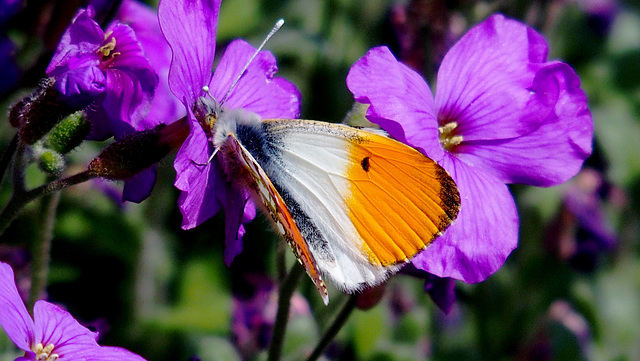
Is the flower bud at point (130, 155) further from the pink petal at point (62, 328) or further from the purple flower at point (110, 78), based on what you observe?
the pink petal at point (62, 328)

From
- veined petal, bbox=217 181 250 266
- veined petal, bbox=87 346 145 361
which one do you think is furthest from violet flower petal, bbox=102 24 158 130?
veined petal, bbox=87 346 145 361

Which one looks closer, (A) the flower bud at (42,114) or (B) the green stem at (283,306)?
(A) the flower bud at (42,114)

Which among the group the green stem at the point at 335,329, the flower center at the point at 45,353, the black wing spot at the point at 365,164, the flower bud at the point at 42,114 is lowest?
the green stem at the point at 335,329

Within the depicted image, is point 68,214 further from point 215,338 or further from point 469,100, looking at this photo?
point 469,100

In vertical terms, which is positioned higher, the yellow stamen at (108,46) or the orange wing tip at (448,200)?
the yellow stamen at (108,46)

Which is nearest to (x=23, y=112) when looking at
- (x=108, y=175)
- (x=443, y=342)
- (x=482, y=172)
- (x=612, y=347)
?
(x=108, y=175)

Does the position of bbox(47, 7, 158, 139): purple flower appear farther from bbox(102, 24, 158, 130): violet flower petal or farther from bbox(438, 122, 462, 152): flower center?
bbox(438, 122, 462, 152): flower center

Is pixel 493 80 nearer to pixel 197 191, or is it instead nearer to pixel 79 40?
pixel 197 191

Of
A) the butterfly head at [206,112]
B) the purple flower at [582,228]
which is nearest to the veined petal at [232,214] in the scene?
the butterfly head at [206,112]
